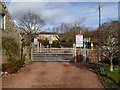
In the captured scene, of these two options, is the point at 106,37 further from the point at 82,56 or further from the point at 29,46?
the point at 29,46

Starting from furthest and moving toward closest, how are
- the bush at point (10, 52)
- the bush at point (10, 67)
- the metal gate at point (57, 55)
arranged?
the metal gate at point (57, 55)
the bush at point (10, 52)
the bush at point (10, 67)

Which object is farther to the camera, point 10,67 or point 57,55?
point 57,55

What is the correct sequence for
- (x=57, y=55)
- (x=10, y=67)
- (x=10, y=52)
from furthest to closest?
(x=57, y=55)
(x=10, y=52)
(x=10, y=67)

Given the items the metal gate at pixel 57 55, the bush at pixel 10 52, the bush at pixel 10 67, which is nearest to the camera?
the bush at pixel 10 67

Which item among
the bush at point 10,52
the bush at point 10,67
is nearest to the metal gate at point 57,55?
the bush at point 10,52

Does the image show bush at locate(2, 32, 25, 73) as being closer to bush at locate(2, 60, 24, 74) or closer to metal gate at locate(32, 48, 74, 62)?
bush at locate(2, 60, 24, 74)

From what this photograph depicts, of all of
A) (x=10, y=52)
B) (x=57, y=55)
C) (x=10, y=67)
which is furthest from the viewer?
(x=57, y=55)

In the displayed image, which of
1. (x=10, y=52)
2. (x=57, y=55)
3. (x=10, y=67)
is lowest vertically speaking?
(x=10, y=67)

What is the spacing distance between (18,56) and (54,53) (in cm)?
1317

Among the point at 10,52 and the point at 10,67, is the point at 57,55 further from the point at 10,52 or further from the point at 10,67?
the point at 10,67

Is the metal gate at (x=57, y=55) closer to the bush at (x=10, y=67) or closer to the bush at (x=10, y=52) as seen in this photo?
the bush at (x=10, y=52)

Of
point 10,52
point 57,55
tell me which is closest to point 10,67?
point 10,52

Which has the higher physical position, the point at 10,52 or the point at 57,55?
the point at 10,52

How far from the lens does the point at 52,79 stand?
1661 centimetres
